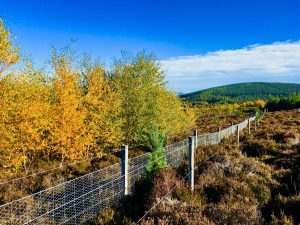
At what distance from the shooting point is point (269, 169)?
11.0m

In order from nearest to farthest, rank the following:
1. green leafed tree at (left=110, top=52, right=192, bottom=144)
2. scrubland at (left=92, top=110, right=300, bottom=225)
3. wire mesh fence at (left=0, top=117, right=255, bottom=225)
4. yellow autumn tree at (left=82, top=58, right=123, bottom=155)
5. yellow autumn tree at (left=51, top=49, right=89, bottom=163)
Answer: scrubland at (left=92, top=110, right=300, bottom=225) < wire mesh fence at (left=0, top=117, right=255, bottom=225) < yellow autumn tree at (left=51, top=49, right=89, bottom=163) < yellow autumn tree at (left=82, top=58, right=123, bottom=155) < green leafed tree at (left=110, top=52, right=192, bottom=144)

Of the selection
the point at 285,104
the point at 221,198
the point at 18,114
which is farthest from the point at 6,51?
the point at 285,104

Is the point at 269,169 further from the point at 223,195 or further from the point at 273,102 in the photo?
the point at 273,102

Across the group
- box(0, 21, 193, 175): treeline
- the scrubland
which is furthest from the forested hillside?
the scrubland

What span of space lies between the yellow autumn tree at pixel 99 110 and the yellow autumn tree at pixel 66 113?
1.11 metres

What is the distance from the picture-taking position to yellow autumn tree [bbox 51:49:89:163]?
15.5m

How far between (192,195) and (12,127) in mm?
8773

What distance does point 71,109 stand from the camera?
15547 millimetres

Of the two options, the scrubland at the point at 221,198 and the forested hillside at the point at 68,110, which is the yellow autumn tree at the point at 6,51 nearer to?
the forested hillside at the point at 68,110

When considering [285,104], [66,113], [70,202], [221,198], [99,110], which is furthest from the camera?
[285,104]

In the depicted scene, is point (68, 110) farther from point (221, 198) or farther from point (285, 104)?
point (285, 104)

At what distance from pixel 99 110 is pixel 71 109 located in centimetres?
328

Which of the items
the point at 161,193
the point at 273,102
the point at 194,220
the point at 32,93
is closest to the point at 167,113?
the point at 32,93

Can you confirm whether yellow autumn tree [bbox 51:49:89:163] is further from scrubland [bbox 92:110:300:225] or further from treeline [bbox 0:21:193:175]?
scrubland [bbox 92:110:300:225]
